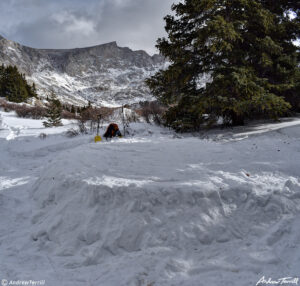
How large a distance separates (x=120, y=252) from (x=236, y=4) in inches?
405

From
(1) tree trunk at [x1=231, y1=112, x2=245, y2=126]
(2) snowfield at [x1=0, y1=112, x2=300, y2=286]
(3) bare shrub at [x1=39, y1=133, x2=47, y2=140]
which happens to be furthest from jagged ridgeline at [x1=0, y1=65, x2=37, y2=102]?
(1) tree trunk at [x1=231, y1=112, x2=245, y2=126]

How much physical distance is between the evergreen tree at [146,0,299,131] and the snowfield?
302 cm

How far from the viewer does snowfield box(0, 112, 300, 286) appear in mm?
2439

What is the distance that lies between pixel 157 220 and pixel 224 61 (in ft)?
26.1

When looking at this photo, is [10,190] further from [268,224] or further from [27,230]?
[268,224]

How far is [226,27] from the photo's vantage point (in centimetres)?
702

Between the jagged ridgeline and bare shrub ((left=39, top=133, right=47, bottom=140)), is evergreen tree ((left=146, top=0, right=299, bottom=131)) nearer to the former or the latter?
bare shrub ((left=39, top=133, right=47, bottom=140))

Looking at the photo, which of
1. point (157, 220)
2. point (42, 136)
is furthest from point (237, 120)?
point (42, 136)

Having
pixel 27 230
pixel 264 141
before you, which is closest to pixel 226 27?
pixel 264 141

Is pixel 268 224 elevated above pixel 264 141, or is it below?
below

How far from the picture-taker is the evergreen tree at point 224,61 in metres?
7.21

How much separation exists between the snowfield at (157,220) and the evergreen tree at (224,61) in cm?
302

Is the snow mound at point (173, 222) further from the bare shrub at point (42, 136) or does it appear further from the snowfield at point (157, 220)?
the bare shrub at point (42, 136)

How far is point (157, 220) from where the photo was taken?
3152 millimetres
